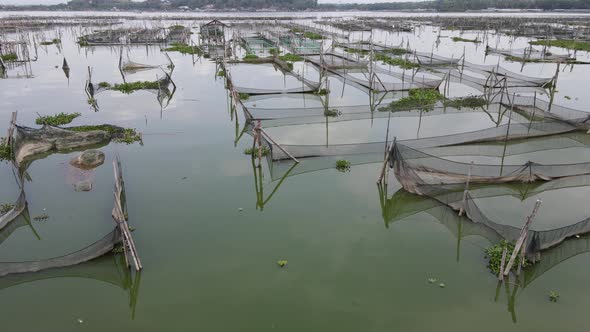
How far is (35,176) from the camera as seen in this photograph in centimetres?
938

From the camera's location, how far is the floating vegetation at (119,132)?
11445mm

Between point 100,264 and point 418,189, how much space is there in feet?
20.0

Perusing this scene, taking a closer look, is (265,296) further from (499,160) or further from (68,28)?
(68,28)

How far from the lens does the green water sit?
5.44 meters

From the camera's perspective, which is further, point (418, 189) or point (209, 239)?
point (418, 189)

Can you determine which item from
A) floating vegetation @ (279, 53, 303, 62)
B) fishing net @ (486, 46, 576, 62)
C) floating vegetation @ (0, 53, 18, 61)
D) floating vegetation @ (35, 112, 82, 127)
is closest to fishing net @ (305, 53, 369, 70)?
floating vegetation @ (279, 53, 303, 62)

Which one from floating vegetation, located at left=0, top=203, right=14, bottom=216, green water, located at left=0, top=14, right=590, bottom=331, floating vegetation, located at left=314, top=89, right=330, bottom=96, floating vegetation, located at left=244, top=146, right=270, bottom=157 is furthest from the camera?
floating vegetation, located at left=314, top=89, right=330, bottom=96

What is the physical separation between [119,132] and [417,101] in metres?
10.4

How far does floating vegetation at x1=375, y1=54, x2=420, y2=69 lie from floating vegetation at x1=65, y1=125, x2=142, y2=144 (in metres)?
15.5

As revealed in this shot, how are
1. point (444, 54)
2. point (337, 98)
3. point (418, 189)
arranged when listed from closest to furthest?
1. point (418, 189)
2. point (337, 98)
3. point (444, 54)

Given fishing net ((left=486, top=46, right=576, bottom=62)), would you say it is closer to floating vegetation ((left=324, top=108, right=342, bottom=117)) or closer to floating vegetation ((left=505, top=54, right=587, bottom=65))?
floating vegetation ((left=505, top=54, right=587, bottom=65))

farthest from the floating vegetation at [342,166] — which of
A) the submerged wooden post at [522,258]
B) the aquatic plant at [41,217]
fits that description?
the aquatic plant at [41,217]

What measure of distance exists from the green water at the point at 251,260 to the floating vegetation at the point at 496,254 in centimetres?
14

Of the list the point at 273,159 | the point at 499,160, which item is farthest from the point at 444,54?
the point at 273,159
